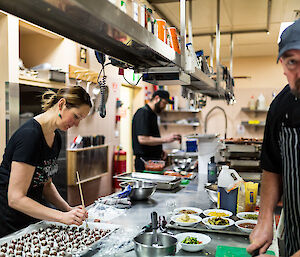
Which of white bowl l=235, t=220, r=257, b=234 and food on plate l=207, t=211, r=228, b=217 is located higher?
white bowl l=235, t=220, r=257, b=234

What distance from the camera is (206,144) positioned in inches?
167

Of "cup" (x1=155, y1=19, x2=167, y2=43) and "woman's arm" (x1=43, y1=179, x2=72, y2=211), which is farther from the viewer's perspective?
"woman's arm" (x1=43, y1=179, x2=72, y2=211)

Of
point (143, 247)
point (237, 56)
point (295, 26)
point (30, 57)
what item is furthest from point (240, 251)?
point (237, 56)

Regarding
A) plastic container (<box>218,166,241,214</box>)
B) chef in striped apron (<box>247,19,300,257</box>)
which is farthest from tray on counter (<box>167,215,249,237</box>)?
chef in striped apron (<box>247,19,300,257</box>)

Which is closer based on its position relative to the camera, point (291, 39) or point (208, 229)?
point (291, 39)

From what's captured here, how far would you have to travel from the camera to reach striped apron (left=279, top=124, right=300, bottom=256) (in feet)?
4.41

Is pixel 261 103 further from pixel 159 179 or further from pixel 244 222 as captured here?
pixel 244 222

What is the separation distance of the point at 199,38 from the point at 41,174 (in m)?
5.10

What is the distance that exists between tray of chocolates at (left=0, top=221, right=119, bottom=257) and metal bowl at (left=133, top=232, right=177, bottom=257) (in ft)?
0.73

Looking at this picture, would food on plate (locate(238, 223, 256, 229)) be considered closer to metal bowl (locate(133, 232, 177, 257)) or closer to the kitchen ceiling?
metal bowl (locate(133, 232, 177, 257))

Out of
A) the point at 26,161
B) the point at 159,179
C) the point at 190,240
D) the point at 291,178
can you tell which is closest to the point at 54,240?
the point at 26,161

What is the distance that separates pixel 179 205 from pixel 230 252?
106cm

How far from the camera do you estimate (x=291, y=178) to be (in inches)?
53.9

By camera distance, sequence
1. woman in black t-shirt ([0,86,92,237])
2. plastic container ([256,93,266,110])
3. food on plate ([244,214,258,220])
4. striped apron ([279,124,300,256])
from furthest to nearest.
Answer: plastic container ([256,93,266,110])
food on plate ([244,214,258,220])
woman in black t-shirt ([0,86,92,237])
striped apron ([279,124,300,256])
